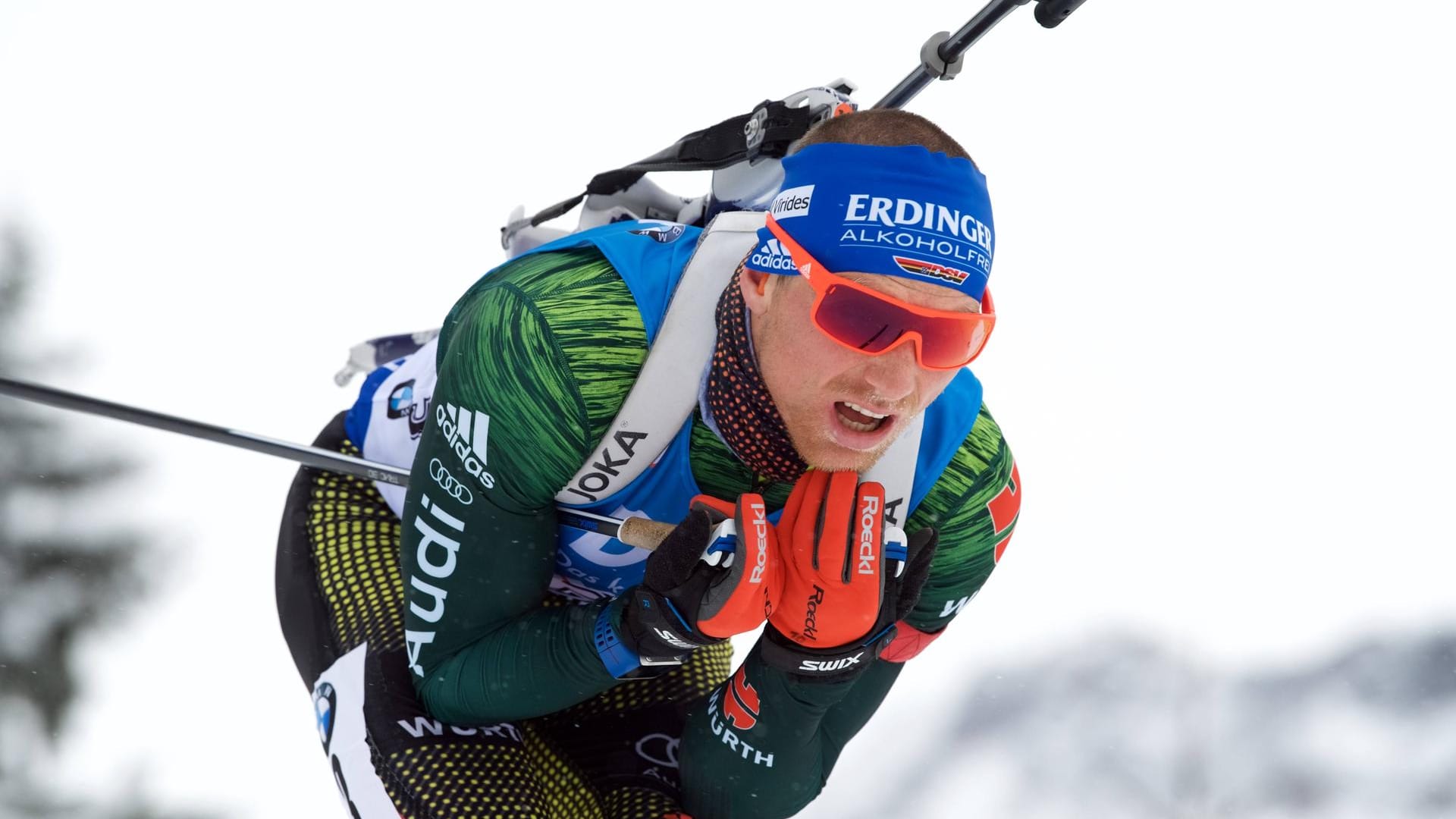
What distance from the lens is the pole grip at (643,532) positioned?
263 centimetres

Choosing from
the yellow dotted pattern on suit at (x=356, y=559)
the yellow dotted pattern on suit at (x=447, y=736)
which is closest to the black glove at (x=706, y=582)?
the yellow dotted pattern on suit at (x=447, y=736)

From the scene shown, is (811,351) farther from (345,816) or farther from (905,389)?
(345,816)

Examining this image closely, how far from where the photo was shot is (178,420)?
3.05m

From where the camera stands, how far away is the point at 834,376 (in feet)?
8.05

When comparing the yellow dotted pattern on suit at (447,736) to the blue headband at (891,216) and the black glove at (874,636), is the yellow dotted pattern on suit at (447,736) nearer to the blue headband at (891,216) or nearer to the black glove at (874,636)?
the black glove at (874,636)

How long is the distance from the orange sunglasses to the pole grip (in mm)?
539

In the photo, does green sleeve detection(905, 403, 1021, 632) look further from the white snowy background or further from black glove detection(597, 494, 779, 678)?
the white snowy background

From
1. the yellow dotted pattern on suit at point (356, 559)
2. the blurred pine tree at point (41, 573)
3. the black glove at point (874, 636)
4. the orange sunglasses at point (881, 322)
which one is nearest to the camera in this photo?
the orange sunglasses at point (881, 322)

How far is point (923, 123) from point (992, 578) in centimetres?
305

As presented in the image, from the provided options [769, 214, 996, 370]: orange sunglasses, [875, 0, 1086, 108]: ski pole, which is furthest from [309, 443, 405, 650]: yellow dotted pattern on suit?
[875, 0, 1086, 108]: ski pole

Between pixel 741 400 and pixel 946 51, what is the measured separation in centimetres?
Result: 129

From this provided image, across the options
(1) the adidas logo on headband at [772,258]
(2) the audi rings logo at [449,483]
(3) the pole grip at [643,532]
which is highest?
(1) the adidas logo on headband at [772,258]

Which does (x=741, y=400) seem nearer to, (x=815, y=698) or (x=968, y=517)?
(x=968, y=517)

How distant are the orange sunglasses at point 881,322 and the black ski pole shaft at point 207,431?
125 centimetres
